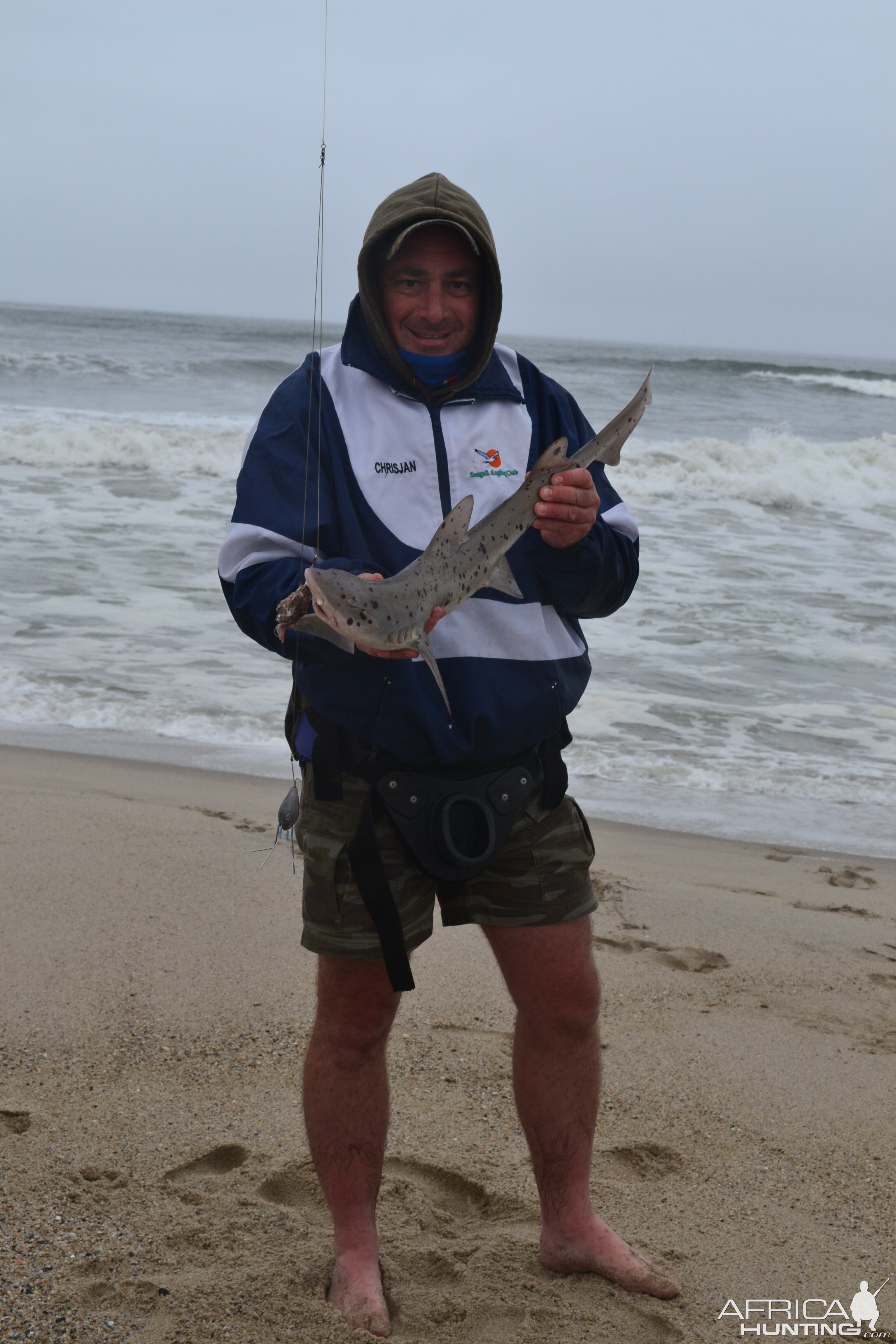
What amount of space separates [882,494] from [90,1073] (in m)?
19.6

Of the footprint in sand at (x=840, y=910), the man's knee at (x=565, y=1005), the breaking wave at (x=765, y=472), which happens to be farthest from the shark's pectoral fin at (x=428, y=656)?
the breaking wave at (x=765, y=472)

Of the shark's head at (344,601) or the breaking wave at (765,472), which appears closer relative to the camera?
the shark's head at (344,601)

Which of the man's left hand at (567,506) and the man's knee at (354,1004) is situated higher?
the man's left hand at (567,506)

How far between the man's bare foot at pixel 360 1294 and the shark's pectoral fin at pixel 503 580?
1.40m

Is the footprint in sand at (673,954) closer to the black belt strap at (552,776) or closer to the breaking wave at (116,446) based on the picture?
the black belt strap at (552,776)

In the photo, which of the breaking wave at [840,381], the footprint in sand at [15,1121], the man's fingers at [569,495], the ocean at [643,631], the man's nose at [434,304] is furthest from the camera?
the breaking wave at [840,381]

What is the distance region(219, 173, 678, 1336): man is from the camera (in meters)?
2.27

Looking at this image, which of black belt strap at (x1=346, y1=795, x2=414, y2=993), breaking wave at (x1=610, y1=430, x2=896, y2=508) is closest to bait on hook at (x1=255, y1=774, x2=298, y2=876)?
black belt strap at (x1=346, y1=795, x2=414, y2=993)

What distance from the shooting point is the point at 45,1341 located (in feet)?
7.01

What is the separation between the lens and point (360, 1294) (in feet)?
7.59

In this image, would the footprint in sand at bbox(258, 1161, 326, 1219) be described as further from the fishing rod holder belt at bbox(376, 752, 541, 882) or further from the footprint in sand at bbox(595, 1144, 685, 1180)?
the fishing rod holder belt at bbox(376, 752, 541, 882)

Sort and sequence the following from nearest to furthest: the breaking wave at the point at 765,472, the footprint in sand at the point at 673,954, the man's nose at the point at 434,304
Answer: the man's nose at the point at 434,304 → the footprint in sand at the point at 673,954 → the breaking wave at the point at 765,472

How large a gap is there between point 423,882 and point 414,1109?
1.02 meters

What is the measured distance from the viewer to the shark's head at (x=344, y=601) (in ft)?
6.30
